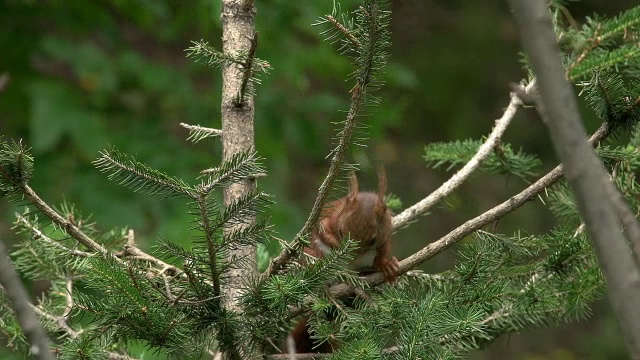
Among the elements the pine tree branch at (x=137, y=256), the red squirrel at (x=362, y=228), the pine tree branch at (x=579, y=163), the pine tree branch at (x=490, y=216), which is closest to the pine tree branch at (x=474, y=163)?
the red squirrel at (x=362, y=228)

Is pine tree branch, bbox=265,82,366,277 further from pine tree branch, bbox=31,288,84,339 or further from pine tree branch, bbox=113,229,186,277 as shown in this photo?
pine tree branch, bbox=31,288,84,339

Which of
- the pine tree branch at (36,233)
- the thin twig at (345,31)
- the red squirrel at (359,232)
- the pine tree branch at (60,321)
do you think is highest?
the thin twig at (345,31)

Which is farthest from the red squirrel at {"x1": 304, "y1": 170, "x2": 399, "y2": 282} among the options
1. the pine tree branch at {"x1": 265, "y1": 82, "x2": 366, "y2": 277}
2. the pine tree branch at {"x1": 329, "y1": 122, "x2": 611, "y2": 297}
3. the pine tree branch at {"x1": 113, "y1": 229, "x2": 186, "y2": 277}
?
the pine tree branch at {"x1": 265, "y1": 82, "x2": 366, "y2": 277}

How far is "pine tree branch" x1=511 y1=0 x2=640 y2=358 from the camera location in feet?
2.86

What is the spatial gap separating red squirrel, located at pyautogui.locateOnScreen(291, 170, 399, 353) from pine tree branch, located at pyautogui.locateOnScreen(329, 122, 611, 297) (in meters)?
0.33

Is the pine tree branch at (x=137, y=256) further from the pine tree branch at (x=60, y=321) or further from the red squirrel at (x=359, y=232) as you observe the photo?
the red squirrel at (x=359, y=232)

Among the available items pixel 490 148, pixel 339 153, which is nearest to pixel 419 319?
pixel 339 153

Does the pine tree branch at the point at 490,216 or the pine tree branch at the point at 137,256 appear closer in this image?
the pine tree branch at the point at 490,216

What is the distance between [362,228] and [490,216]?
2.57 feet

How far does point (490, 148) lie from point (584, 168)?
189 centimetres

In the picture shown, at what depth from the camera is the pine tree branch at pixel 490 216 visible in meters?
2.06

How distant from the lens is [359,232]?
9.34 feet

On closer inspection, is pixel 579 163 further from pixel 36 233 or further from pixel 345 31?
pixel 36 233

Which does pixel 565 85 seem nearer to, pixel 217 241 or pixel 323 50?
pixel 217 241
